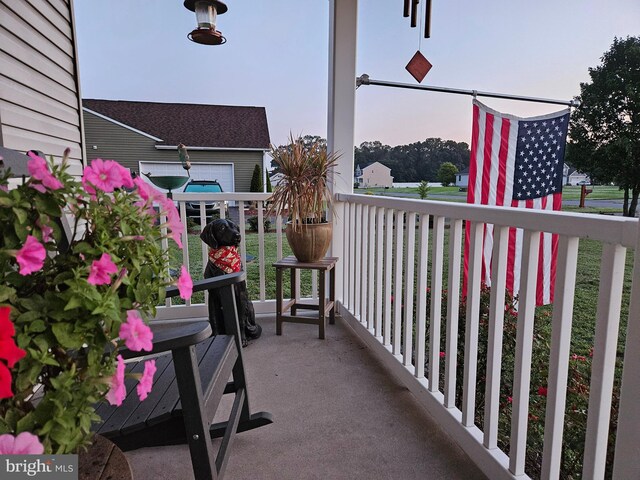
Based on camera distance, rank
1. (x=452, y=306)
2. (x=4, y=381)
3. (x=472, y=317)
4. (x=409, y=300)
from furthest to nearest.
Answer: (x=409, y=300), (x=452, y=306), (x=472, y=317), (x=4, y=381)

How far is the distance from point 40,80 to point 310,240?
1.76 meters

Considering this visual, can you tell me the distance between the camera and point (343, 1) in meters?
2.96

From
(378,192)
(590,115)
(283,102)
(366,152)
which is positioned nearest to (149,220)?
(378,192)

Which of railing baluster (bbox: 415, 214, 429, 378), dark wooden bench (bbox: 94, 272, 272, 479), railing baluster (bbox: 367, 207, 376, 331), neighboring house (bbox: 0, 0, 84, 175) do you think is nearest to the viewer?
dark wooden bench (bbox: 94, 272, 272, 479)

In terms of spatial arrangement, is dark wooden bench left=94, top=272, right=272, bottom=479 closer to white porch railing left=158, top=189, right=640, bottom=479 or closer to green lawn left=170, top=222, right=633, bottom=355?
white porch railing left=158, top=189, right=640, bottom=479

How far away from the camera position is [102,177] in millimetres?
729

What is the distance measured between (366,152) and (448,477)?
2.50m

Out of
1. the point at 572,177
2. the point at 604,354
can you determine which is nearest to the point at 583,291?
the point at 572,177

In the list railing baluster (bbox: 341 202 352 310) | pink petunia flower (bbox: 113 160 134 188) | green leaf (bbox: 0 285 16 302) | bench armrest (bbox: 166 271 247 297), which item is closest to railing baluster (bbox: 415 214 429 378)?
bench armrest (bbox: 166 271 247 297)

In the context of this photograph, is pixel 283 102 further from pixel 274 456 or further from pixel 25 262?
pixel 25 262

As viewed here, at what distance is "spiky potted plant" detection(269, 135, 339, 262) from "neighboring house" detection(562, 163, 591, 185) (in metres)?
1.93

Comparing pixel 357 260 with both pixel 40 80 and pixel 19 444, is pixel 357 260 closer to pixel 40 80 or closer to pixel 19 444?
pixel 40 80

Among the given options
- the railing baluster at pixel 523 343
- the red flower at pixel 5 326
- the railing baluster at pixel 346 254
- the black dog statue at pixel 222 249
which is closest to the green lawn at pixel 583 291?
the black dog statue at pixel 222 249

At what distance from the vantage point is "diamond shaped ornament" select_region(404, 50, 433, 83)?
281cm
